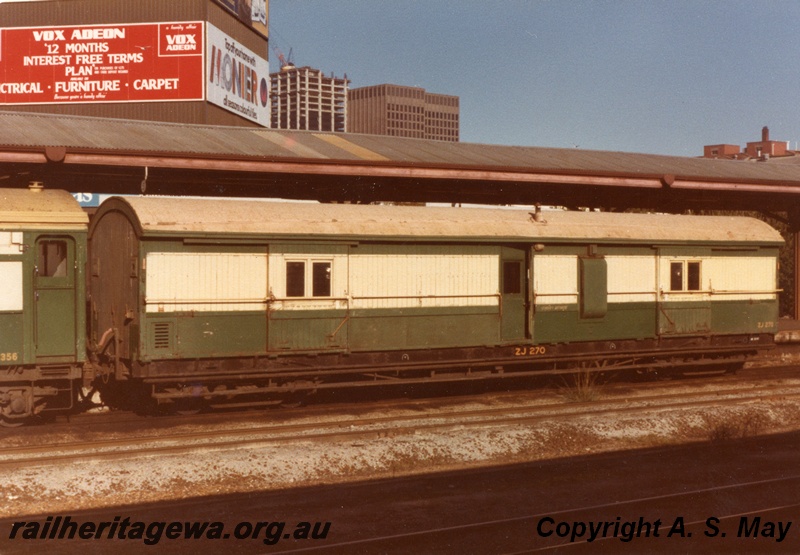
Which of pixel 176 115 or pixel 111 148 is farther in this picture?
pixel 176 115

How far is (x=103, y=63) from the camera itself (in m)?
46.4

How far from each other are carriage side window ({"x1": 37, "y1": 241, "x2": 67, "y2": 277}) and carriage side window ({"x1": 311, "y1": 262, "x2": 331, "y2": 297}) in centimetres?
423

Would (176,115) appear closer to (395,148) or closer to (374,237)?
(395,148)

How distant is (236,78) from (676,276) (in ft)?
120

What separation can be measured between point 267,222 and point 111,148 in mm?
4175

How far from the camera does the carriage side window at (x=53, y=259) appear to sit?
14.6 meters

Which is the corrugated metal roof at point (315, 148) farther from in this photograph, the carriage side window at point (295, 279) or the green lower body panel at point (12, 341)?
the green lower body panel at point (12, 341)

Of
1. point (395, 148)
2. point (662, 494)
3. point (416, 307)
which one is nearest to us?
point (662, 494)

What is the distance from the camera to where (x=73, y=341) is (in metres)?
14.7

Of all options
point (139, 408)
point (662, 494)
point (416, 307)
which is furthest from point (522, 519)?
point (139, 408)

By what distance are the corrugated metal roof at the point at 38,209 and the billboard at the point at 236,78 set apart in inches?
1294

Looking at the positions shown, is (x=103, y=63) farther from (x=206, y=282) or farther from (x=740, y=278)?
(x=740, y=278)
